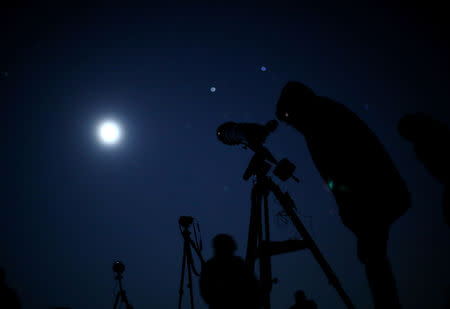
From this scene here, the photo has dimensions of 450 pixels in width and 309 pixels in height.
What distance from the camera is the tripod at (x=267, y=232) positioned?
2.49 metres

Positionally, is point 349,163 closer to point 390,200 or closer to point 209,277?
point 390,200

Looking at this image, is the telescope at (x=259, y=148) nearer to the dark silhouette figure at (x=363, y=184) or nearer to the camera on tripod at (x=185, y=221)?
the dark silhouette figure at (x=363, y=184)

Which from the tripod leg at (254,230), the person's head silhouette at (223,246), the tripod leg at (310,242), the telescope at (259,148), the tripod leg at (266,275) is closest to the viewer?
the person's head silhouette at (223,246)

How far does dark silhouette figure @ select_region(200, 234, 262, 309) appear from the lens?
3.82 feet

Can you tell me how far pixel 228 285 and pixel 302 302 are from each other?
17.2ft

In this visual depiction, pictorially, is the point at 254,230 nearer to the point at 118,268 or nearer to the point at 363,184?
the point at 363,184

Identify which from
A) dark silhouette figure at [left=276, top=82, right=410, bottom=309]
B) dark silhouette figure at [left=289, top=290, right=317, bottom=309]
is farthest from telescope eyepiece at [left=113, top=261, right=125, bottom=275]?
dark silhouette figure at [left=276, top=82, right=410, bottom=309]

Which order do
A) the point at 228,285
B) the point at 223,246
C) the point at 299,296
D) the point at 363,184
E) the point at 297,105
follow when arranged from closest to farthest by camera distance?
the point at 228,285
the point at 223,246
the point at 363,184
the point at 297,105
the point at 299,296

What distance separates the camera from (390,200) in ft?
4.87

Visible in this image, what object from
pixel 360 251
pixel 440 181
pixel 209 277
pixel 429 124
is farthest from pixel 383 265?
pixel 429 124

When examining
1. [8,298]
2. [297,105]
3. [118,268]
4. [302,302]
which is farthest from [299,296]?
[8,298]

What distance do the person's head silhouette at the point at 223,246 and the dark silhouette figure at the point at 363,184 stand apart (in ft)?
2.83

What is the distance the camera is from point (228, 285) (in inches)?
47.1

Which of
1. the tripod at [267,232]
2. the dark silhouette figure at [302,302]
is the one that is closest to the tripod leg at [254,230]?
the tripod at [267,232]
